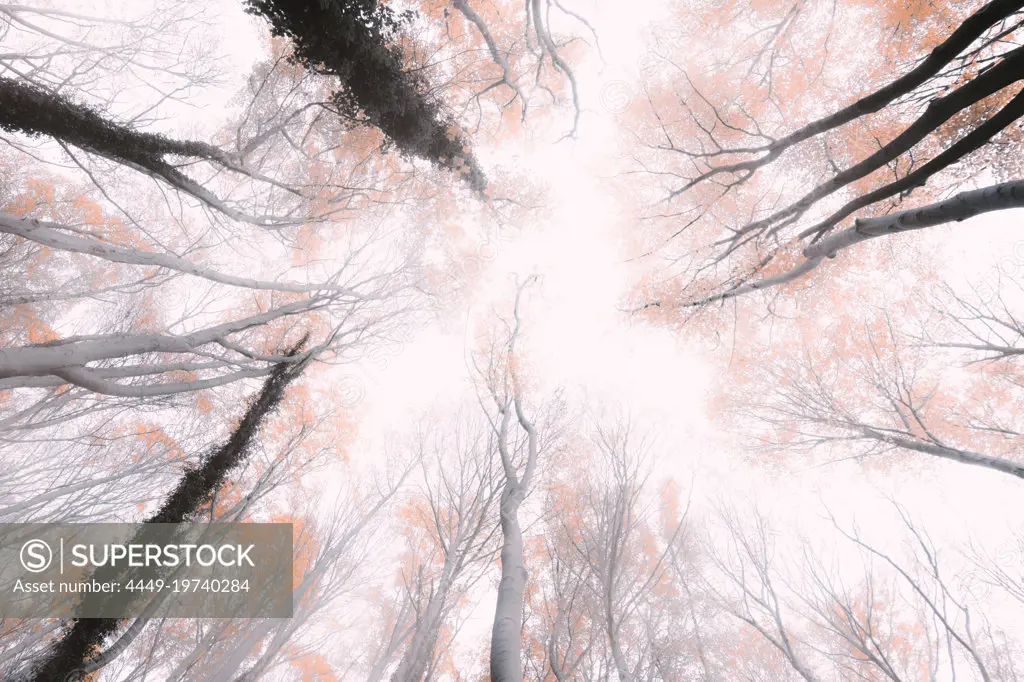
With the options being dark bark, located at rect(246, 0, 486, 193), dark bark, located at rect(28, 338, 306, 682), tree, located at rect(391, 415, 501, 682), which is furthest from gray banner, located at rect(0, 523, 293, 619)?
dark bark, located at rect(246, 0, 486, 193)

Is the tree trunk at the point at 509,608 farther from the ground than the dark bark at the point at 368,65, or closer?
closer

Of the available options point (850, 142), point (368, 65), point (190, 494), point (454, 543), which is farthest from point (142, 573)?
point (850, 142)

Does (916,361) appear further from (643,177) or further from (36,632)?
(36,632)

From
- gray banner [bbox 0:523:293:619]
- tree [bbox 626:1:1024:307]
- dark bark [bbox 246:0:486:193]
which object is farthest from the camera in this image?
gray banner [bbox 0:523:293:619]

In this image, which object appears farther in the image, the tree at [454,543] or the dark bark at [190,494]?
the dark bark at [190,494]

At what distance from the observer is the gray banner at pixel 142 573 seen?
221 inches

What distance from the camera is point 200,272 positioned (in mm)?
4438

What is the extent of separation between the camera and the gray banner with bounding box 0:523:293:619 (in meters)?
5.62

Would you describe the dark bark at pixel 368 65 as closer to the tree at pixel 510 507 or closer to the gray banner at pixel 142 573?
the tree at pixel 510 507

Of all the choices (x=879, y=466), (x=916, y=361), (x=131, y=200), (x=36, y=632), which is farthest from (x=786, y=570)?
(x=131, y=200)

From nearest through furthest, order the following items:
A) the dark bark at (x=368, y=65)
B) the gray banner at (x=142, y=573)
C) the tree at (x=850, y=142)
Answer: the tree at (x=850, y=142)
the dark bark at (x=368, y=65)
the gray banner at (x=142, y=573)

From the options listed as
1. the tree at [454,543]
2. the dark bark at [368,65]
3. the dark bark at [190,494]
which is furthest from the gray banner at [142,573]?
the dark bark at [368,65]

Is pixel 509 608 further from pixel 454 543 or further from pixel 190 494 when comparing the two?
pixel 190 494

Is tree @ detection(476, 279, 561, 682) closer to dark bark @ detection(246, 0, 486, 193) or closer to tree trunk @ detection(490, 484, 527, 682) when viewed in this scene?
tree trunk @ detection(490, 484, 527, 682)
